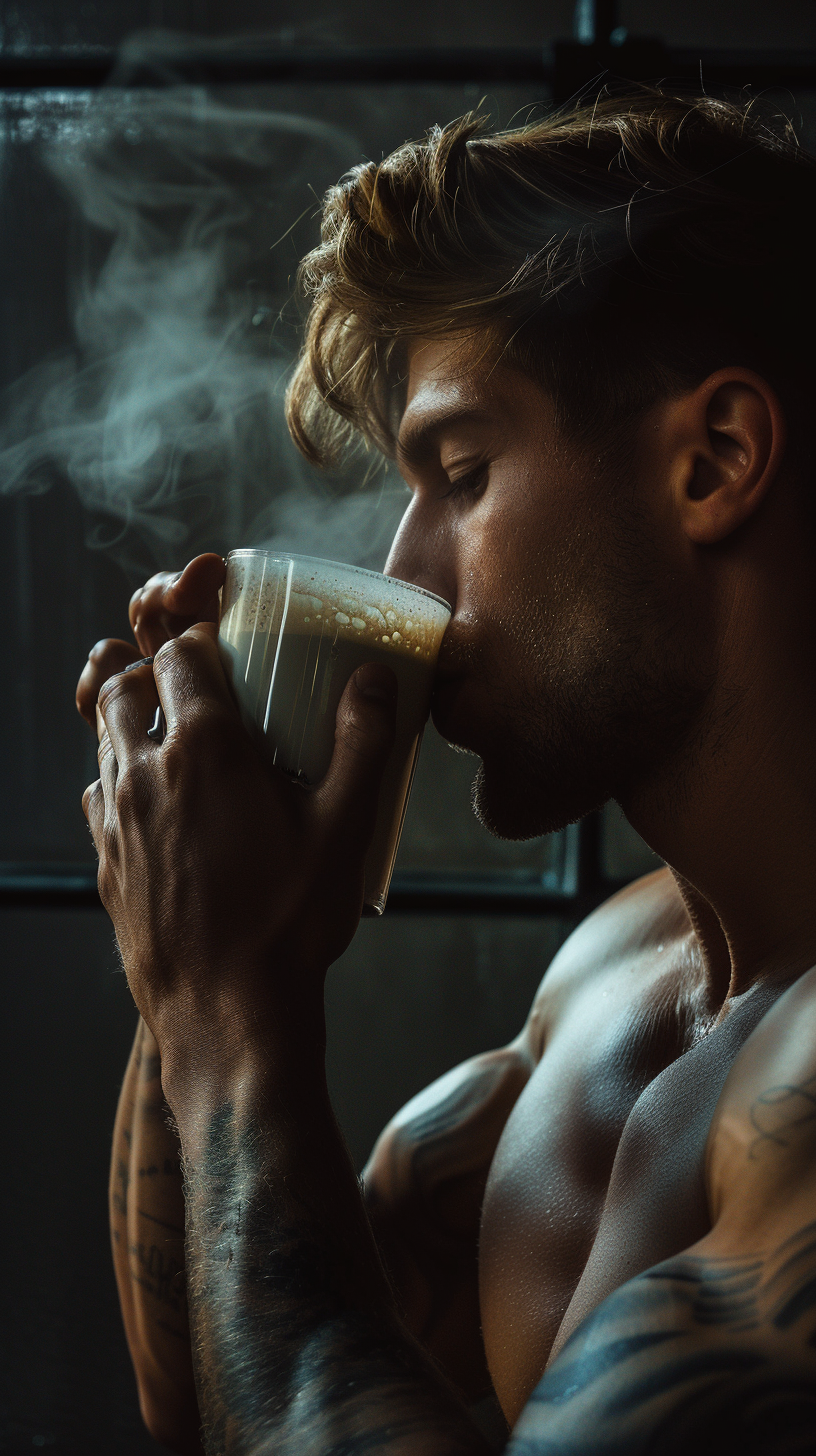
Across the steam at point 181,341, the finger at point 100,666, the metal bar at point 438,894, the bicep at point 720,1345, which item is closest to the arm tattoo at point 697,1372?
the bicep at point 720,1345

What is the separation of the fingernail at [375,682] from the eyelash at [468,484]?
0.75ft

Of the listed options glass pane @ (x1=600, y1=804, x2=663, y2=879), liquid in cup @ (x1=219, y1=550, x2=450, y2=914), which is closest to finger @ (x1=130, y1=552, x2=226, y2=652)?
liquid in cup @ (x1=219, y1=550, x2=450, y2=914)

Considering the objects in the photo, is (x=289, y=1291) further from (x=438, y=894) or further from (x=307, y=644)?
(x=438, y=894)

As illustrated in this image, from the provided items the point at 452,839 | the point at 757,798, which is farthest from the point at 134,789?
the point at 452,839

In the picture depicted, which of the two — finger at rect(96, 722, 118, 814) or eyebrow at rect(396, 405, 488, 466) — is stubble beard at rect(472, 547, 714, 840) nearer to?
eyebrow at rect(396, 405, 488, 466)

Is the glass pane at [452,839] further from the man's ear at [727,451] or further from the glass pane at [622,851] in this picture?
the man's ear at [727,451]

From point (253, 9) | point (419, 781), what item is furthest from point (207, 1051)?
point (253, 9)

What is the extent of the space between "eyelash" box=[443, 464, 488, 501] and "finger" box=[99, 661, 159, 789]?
1.12ft

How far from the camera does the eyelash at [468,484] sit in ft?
3.26

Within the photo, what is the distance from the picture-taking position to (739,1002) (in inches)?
36.7

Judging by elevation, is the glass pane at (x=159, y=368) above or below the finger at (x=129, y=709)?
above

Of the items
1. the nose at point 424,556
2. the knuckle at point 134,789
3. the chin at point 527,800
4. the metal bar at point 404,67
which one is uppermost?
the metal bar at point 404,67

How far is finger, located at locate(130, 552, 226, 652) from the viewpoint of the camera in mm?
1022

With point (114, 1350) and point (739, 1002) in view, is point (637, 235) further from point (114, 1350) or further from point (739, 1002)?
point (114, 1350)
